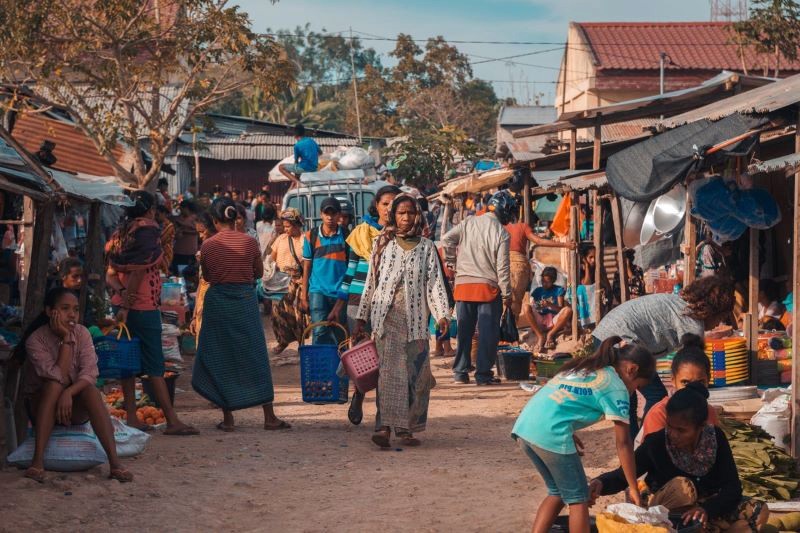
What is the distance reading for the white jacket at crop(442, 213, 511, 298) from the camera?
1114 centimetres

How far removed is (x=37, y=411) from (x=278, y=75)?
13584 millimetres

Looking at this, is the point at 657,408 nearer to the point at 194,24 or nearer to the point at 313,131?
the point at 194,24

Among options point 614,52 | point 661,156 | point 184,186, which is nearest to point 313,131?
point 184,186

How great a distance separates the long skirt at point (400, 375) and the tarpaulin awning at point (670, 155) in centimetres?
222

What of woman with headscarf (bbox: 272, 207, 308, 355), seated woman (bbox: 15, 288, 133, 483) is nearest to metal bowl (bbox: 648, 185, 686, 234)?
woman with headscarf (bbox: 272, 207, 308, 355)

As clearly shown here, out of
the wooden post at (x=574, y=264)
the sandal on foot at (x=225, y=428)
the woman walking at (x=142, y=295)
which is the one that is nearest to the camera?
the woman walking at (x=142, y=295)

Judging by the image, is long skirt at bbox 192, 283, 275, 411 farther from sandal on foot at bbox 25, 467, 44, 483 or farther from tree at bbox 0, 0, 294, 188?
tree at bbox 0, 0, 294, 188

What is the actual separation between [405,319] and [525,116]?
37.3m

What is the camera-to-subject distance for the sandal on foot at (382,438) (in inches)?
317

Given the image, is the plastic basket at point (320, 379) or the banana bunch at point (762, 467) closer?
the banana bunch at point (762, 467)

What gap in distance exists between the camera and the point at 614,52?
128 ft

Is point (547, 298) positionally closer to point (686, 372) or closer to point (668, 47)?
point (686, 372)

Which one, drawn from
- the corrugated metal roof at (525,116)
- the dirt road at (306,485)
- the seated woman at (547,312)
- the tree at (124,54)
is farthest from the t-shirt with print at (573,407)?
the corrugated metal roof at (525,116)

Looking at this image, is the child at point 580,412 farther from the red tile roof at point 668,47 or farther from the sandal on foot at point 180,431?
the red tile roof at point 668,47
